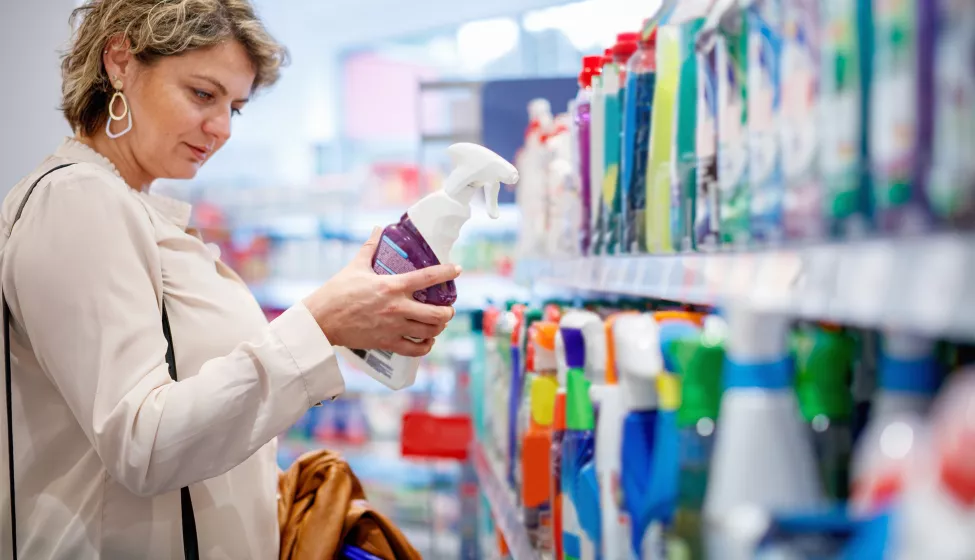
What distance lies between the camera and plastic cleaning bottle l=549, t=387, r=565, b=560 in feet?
4.08

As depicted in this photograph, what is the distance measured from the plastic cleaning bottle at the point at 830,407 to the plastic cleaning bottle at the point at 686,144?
1.21ft

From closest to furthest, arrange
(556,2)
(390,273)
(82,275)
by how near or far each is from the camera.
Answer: (82,275) → (390,273) → (556,2)

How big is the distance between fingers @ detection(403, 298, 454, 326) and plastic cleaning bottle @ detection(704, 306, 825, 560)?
715mm

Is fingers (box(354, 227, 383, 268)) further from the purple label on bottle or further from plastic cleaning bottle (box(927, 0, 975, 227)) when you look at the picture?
plastic cleaning bottle (box(927, 0, 975, 227))

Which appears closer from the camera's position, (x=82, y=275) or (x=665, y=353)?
(x=665, y=353)

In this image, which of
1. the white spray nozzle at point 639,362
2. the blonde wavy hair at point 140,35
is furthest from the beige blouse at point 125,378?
the white spray nozzle at point 639,362

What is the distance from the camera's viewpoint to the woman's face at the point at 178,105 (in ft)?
4.56

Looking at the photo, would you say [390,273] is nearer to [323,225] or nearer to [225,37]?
[225,37]

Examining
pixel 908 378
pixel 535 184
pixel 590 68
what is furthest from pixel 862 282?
pixel 535 184

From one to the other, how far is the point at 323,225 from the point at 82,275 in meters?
3.59

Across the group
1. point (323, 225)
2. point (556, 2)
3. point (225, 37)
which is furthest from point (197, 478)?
point (556, 2)

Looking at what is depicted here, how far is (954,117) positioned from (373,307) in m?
0.90

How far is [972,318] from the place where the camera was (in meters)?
0.38

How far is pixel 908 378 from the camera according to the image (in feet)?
1.55
